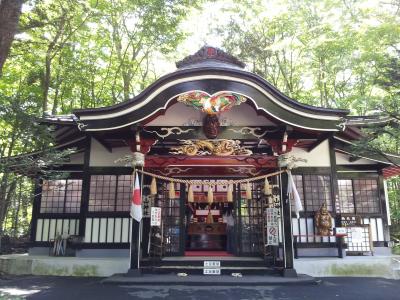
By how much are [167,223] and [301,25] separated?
43.6 ft

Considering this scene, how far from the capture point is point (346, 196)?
10.8 meters

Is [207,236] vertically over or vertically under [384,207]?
under

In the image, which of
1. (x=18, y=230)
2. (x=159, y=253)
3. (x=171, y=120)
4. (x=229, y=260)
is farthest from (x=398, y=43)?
(x=18, y=230)

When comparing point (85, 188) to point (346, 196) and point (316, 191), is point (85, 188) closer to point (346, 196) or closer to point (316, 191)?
point (316, 191)

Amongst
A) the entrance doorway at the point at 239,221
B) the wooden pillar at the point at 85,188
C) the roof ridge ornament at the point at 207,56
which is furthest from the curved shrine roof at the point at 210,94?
the entrance doorway at the point at 239,221

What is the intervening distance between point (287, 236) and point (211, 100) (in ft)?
13.1

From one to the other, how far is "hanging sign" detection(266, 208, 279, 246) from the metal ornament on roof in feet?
10.8

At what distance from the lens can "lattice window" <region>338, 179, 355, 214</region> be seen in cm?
1072

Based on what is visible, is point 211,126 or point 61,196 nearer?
point 211,126

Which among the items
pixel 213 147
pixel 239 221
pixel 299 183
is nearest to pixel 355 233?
pixel 299 183

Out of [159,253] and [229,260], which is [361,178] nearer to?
[229,260]

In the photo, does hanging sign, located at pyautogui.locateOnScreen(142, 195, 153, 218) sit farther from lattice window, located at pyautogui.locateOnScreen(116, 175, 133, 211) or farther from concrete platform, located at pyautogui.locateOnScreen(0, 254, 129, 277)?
concrete platform, located at pyautogui.locateOnScreen(0, 254, 129, 277)

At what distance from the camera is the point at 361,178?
1099cm

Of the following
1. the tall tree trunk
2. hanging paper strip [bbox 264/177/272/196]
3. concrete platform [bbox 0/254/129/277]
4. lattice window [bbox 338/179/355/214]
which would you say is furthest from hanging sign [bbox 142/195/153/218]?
lattice window [bbox 338/179/355/214]
